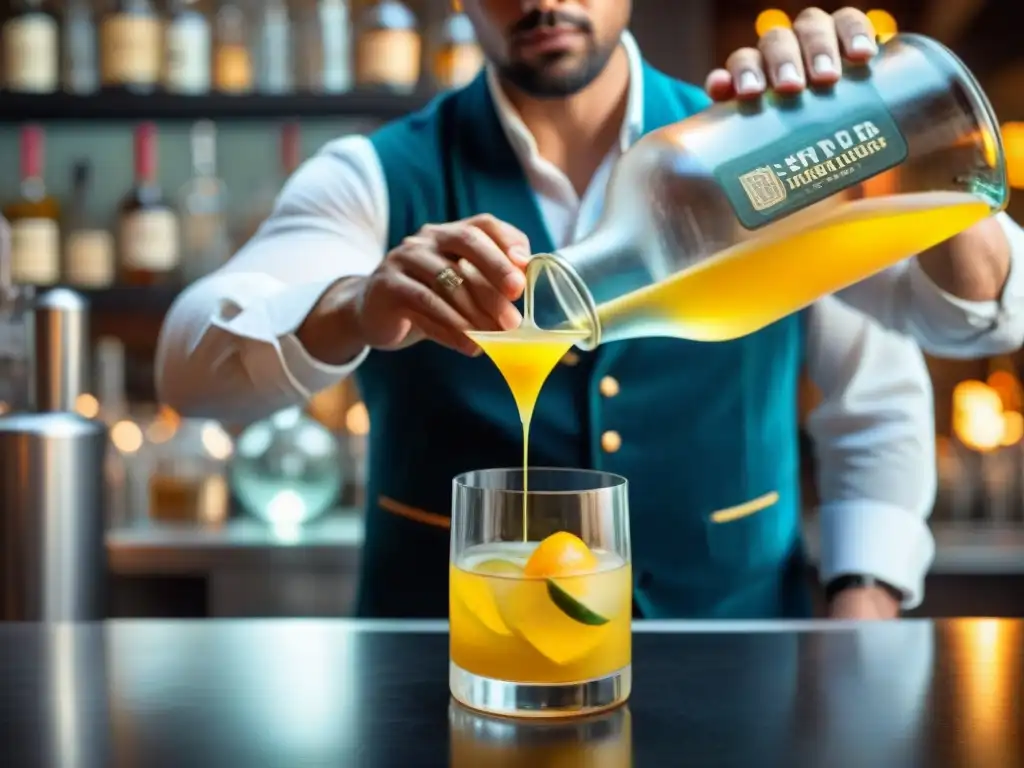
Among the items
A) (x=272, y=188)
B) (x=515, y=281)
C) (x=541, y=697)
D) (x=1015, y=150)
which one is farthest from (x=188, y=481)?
(x=1015, y=150)

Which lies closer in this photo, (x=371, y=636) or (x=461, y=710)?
(x=461, y=710)

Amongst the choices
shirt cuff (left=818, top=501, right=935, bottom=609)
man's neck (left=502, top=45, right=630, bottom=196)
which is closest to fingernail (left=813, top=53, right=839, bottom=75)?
man's neck (left=502, top=45, right=630, bottom=196)

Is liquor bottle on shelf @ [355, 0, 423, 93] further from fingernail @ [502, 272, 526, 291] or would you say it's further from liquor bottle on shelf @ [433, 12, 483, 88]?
fingernail @ [502, 272, 526, 291]

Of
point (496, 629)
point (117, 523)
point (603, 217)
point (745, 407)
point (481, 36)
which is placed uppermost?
point (481, 36)

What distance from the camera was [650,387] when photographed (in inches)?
53.6

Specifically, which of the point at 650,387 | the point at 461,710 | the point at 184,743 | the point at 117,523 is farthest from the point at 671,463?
the point at 117,523

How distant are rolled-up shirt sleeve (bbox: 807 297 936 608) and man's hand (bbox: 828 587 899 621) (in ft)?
0.07

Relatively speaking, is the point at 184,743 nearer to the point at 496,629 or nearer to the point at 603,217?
the point at 496,629

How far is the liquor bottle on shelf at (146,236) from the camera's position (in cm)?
250

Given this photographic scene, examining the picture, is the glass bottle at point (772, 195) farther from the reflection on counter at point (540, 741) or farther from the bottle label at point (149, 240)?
the bottle label at point (149, 240)

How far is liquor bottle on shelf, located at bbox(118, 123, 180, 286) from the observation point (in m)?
2.50

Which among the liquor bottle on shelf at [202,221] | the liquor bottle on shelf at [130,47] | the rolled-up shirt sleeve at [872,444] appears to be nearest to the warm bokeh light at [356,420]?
the liquor bottle on shelf at [202,221]

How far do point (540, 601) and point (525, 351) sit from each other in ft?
0.55

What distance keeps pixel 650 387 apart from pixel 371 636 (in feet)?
1.75
